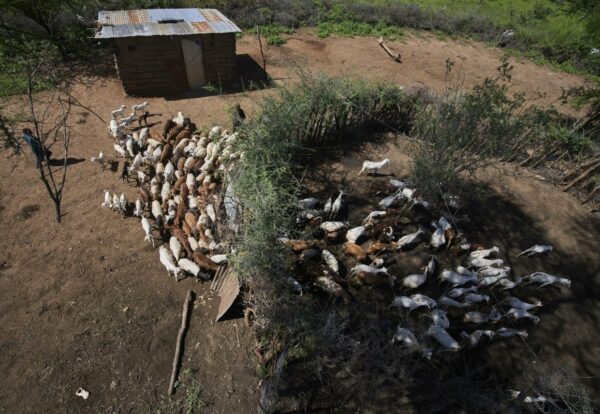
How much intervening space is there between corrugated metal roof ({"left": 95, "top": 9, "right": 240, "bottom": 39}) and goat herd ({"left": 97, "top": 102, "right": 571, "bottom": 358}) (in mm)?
4956

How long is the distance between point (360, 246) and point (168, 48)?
402 inches

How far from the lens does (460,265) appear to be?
23.3 feet

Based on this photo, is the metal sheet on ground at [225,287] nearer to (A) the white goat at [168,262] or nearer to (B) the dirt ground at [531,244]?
(A) the white goat at [168,262]

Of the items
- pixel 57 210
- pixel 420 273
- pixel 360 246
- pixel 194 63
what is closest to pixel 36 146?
pixel 57 210

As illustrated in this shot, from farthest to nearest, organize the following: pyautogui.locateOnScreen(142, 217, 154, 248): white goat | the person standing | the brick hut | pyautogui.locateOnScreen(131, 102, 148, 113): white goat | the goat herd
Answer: the brick hut < pyautogui.locateOnScreen(131, 102, 148, 113): white goat < the person standing < pyautogui.locateOnScreen(142, 217, 154, 248): white goat < the goat herd

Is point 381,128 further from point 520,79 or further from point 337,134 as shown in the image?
point 520,79

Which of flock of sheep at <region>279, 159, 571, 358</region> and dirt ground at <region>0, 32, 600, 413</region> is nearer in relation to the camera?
dirt ground at <region>0, 32, 600, 413</region>

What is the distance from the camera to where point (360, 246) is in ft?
23.6

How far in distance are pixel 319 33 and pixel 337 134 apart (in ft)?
37.9

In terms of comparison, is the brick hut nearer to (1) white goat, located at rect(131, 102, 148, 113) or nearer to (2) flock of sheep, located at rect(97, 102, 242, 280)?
(1) white goat, located at rect(131, 102, 148, 113)

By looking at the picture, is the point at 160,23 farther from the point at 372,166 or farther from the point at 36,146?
the point at 372,166

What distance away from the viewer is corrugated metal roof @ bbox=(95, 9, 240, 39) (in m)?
11.5

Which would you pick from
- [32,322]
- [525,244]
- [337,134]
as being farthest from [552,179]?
[32,322]

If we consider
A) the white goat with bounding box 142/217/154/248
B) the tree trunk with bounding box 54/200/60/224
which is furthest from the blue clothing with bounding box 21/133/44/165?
the white goat with bounding box 142/217/154/248
